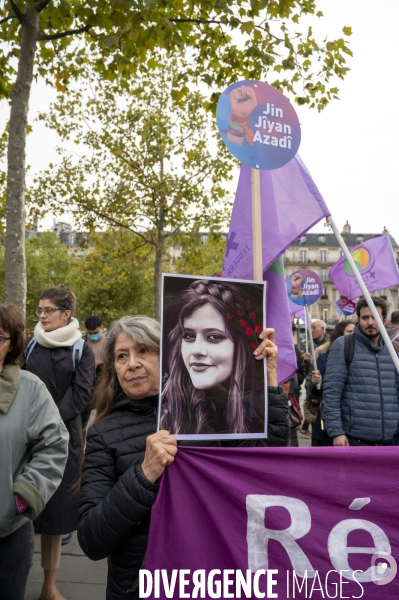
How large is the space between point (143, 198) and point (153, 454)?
15.1 meters

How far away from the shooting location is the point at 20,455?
264 centimetres

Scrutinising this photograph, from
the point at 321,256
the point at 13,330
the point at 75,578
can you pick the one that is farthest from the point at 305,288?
the point at 321,256

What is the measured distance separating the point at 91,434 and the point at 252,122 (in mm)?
1609

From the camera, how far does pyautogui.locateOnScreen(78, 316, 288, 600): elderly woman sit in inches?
75.6

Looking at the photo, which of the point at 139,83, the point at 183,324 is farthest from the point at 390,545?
the point at 139,83

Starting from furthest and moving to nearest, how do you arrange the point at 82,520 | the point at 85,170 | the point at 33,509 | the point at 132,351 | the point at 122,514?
the point at 85,170, the point at 33,509, the point at 132,351, the point at 82,520, the point at 122,514

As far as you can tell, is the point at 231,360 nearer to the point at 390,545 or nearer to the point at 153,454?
the point at 153,454

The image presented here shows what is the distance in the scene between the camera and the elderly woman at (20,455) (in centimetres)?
254

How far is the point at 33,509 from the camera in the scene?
8.33 feet

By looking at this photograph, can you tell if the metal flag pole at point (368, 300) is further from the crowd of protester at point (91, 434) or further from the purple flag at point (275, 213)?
the crowd of protester at point (91, 434)

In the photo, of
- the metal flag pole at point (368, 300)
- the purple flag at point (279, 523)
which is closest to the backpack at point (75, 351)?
the metal flag pole at point (368, 300)

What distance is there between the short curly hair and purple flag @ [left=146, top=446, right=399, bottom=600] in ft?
3.84

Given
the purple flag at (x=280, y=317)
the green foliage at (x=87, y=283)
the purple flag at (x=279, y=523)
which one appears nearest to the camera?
the purple flag at (x=279, y=523)

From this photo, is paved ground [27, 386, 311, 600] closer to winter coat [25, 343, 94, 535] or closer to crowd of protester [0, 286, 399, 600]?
crowd of protester [0, 286, 399, 600]
